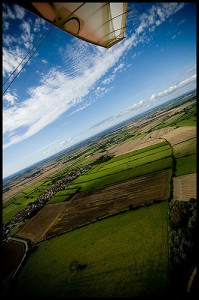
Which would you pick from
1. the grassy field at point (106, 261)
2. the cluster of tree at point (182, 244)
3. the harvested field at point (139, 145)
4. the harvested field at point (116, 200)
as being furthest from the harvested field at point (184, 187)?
the harvested field at point (139, 145)

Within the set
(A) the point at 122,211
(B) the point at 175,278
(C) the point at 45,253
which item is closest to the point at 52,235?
(C) the point at 45,253

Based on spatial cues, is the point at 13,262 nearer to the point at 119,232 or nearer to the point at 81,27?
the point at 119,232

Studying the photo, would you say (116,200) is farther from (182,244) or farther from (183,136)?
(183,136)

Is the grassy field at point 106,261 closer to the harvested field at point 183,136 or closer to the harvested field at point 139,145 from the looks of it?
the harvested field at point 183,136

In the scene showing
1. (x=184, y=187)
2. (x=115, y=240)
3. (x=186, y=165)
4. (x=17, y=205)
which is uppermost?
(x=186, y=165)

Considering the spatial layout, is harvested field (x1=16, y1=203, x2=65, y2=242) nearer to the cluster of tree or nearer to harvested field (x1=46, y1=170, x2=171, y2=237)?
harvested field (x1=46, y1=170, x2=171, y2=237)

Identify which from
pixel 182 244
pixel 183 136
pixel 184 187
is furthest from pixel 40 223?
pixel 183 136
